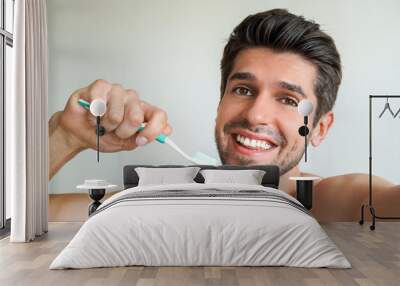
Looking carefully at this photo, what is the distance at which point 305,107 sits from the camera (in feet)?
23.8

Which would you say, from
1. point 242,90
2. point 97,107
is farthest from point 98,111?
point 242,90

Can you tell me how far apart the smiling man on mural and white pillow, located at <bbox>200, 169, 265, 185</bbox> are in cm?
49

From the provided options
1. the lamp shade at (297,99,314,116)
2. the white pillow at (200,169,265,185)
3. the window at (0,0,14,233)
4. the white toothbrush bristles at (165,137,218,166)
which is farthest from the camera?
the white toothbrush bristles at (165,137,218,166)

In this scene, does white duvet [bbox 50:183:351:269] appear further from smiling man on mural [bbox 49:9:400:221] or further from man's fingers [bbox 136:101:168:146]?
man's fingers [bbox 136:101:168:146]

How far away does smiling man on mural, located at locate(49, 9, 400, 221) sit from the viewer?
7.43 meters

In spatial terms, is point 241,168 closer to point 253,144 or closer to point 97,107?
point 253,144

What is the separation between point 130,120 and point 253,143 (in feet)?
5.24

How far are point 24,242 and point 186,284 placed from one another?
254cm

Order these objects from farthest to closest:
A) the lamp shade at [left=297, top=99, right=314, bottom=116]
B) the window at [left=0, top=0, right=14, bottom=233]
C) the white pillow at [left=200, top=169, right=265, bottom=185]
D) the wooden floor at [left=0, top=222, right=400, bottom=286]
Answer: the lamp shade at [left=297, top=99, right=314, bottom=116] → the white pillow at [left=200, top=169, right=265, bottom=185] → the window at [left=0, top=0, right=14, bottom=233] → the wooden floor at [left=0, top=222, right=400, bottom=286]

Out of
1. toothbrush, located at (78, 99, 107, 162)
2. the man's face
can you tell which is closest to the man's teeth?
the man's face

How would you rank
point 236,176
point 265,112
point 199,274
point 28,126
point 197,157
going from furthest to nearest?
point 197,157 < point 265,112 < point 236,176 < point 28,126 < point 199,274

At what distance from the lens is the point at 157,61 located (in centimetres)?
771

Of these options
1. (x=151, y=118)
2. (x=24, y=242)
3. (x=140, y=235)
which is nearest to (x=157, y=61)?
(x=151, y=118)

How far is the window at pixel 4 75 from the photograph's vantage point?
6.61 meters
